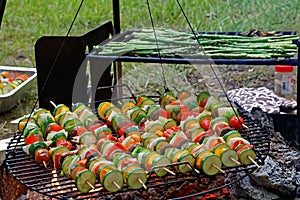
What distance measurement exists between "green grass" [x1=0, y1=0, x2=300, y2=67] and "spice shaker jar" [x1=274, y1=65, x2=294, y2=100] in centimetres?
184

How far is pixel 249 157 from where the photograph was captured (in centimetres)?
272

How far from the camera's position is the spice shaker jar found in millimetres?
4986

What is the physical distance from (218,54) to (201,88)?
80.8 inches

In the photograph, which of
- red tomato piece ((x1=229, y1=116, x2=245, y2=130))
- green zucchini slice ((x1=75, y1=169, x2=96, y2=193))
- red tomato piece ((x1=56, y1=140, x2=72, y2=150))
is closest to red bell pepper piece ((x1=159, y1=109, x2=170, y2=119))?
red tomato piece ((x1=229, y1=116, x2=245, y2=130))

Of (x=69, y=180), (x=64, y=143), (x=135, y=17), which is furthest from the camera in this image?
(x=135, y=17)

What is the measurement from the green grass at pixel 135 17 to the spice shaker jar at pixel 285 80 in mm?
1837

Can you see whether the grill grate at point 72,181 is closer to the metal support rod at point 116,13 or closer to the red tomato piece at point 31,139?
the red tomato piece at point 31,139

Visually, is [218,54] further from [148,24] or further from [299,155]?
[148,24]

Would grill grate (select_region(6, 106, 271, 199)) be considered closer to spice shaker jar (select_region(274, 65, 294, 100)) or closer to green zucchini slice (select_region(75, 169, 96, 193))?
green zucchini slice (select_region(75, 169, 96, 193))

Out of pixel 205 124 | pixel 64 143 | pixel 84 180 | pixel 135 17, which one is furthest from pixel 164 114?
pixel 135 17

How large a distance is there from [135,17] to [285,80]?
2736 millimetres

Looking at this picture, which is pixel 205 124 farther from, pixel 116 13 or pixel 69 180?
pixel 116 13

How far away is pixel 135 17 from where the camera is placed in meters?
7.24

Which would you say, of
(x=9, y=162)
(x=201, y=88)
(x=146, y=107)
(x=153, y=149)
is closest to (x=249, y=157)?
(x=153, y=149)
